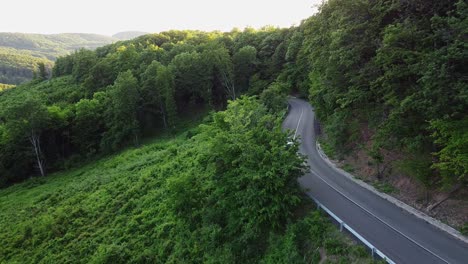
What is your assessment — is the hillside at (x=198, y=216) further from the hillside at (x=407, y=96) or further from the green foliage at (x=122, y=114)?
the green foliage at (x=122, y=114)

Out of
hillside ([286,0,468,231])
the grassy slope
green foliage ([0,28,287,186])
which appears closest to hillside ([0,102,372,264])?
the grassy slope

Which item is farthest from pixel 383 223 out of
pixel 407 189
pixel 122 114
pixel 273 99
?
pixel 122 114

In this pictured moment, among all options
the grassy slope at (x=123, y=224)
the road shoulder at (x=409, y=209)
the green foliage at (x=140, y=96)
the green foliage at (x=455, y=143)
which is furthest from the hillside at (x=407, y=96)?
the green foliage at (x=140, y=96)

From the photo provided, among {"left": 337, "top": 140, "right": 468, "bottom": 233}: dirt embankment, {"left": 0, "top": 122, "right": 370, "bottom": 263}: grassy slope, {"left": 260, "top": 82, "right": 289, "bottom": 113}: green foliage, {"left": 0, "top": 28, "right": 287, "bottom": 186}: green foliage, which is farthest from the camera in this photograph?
{"left": 0, "top": 28, "right": 287, "bottom": 186}: green foliage

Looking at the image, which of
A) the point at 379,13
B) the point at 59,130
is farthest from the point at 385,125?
the point at 59,130

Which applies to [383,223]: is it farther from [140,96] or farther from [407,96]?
[140,96]

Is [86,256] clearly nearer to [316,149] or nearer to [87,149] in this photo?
[316,149]

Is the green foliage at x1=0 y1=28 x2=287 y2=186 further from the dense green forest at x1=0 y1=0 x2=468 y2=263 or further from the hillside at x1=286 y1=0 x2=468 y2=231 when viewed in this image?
the hillside at x1=286 y1=0 x2=468 y2=231
